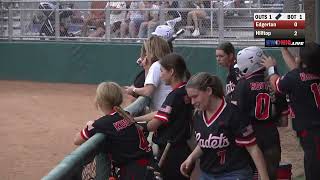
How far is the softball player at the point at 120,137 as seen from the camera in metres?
4.41

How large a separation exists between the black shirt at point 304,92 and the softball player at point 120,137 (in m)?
1.47

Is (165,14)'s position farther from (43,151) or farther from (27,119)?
(43,151)

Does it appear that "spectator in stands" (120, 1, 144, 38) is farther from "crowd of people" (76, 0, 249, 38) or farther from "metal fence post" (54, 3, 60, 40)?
"metal fence post" (54, 3, 60, 40)

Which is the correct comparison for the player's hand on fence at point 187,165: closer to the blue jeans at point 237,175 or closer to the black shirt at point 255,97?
the blue jeans at point 237,175

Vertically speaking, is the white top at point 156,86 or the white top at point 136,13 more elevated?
the white top at point 136,13

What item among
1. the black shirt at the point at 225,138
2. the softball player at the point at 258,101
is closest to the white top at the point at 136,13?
the softball player at the point at 258,101

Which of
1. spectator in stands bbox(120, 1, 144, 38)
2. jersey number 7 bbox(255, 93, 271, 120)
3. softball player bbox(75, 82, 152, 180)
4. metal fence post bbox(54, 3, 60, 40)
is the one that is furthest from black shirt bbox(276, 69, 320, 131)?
metal fence post bbox(54, 3, 60, 40)

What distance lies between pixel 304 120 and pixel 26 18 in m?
17.5

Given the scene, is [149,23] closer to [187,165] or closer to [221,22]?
[221,22]

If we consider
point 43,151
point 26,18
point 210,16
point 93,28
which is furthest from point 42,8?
point 43,151

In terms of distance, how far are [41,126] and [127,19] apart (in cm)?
775

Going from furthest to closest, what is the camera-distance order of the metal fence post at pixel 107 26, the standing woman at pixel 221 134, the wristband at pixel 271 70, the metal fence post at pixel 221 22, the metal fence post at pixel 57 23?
the metal fence post at pixel 57 23 → the metal fence post at pixel 107 26 → the metal fence post at pixel 221 22 → the wristband at pixel 271 70 → the standing woman at pixel 221 134

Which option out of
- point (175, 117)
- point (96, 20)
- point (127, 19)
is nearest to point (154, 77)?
point (175, 117)
